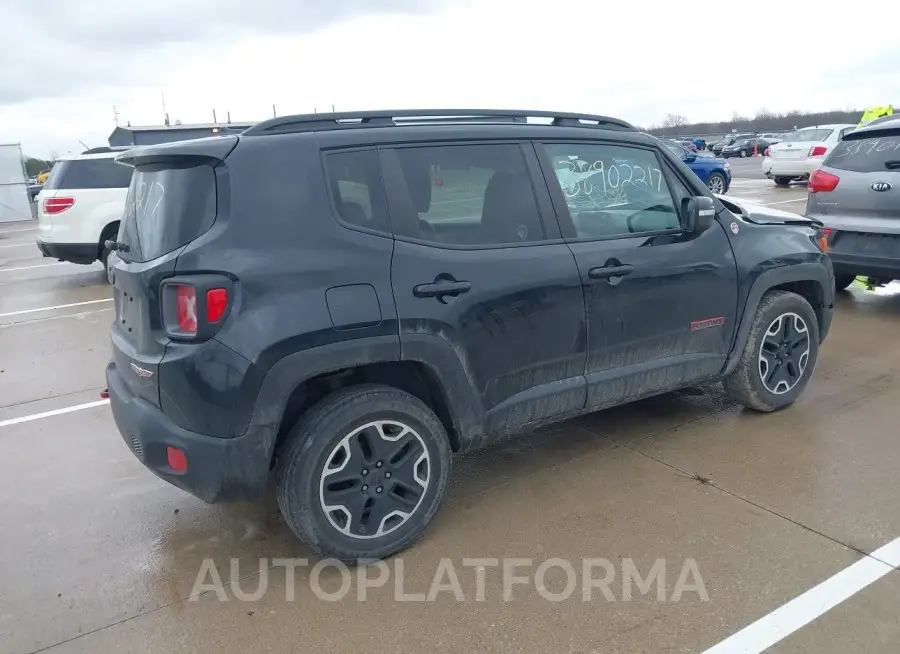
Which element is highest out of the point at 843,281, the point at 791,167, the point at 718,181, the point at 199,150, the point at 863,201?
the point at 199,150

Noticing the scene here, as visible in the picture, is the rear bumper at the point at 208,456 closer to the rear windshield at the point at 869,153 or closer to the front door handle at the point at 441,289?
the front door handle at the point at 441,289

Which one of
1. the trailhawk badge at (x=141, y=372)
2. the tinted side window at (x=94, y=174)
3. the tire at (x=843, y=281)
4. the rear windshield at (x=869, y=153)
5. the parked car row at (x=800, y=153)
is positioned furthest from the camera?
the parked car row at (x=800, y=153)

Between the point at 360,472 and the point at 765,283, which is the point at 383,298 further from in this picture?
the point at 765,283

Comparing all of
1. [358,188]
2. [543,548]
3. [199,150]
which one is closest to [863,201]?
[543,548]

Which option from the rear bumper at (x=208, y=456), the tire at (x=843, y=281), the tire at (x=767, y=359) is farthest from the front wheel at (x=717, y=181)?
the rear bumper at (x=208, y=456)

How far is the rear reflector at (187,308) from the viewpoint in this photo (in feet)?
9.14

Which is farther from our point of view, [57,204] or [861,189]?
[57,204]

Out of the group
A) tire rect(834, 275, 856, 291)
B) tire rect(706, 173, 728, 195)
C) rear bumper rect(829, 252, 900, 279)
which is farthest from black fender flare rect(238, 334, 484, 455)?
tire rect(706, 173, 728, 195)

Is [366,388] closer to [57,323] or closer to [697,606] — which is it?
[697,606]

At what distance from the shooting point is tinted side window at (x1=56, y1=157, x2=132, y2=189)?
10.5 meters

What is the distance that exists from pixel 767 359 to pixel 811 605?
2.06 metres

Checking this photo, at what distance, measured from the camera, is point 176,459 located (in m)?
2.91

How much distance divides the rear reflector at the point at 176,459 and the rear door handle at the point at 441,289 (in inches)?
45.5

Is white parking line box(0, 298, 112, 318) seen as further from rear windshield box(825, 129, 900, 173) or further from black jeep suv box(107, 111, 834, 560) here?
rear windshield box(825, 129, 900, 173)
